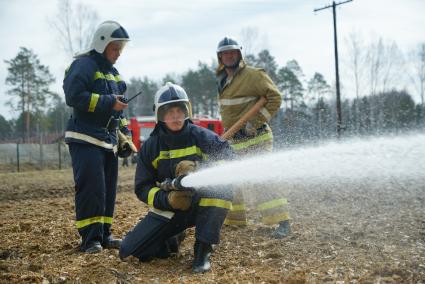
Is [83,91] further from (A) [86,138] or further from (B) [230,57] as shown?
(B) [230,57]

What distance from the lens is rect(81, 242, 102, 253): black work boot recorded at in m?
4.32

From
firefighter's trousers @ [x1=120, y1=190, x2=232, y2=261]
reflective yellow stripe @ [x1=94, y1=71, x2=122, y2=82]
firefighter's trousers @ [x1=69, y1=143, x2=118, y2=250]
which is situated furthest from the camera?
reflective yellow stripe @ [x1=94, y1=71, x2=122, y2=82]

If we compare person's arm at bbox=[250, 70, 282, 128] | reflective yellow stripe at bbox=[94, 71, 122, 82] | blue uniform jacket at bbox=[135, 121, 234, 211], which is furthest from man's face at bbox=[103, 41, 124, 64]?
person's arm at bbox=[250, 70, 282, 128]

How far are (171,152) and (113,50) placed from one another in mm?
1393

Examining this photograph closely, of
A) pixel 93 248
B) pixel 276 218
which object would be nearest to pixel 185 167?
pixel 93 248

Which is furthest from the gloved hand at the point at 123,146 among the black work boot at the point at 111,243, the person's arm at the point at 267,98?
the person's arm at the point at 267,98

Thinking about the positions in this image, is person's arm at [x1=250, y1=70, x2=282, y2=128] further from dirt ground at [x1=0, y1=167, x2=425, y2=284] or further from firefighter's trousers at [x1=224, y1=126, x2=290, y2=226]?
dirt ground at [x1=0, y1=167, x2=425, y2=284]

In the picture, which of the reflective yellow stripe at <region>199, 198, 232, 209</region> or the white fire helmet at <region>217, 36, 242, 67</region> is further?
the white fire helmet at <region>217, 36, 242, 67</region>

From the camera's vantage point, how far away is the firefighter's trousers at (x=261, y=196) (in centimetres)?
511

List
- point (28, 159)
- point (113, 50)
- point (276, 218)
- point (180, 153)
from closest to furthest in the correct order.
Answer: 1. point (180, 153)
2. point (113, 50)
3. point (276, 218)
4. point (28, 159)

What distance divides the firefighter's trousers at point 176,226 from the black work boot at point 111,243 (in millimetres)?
586

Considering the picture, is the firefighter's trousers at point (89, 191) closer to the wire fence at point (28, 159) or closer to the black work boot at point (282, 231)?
the black work boot at point (282, 231)

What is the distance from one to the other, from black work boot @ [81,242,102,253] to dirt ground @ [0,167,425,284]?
87mm

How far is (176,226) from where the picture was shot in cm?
412
